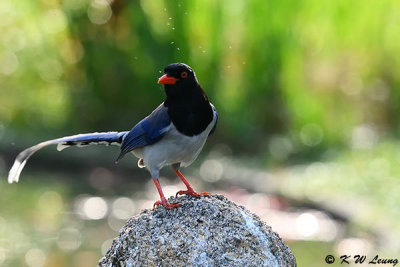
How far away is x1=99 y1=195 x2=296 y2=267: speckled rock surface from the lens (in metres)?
4.31

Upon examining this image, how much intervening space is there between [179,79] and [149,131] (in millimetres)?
390

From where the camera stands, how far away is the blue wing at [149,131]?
16.0 ft

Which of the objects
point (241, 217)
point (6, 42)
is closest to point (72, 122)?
point (6, 42)

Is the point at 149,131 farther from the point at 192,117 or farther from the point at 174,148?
the point at 192,117

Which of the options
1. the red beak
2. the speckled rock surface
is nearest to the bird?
the red beak

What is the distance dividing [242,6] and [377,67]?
205cm

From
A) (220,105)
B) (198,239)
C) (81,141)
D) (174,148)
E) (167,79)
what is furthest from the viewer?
(220,105)

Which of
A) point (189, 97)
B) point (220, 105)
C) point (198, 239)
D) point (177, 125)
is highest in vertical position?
point (220, 105)

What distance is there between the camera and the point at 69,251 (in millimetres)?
8273

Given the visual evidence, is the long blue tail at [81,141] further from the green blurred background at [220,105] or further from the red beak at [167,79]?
the green blurred background at [220,105]

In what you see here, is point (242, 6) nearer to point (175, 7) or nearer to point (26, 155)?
point (175, 7)

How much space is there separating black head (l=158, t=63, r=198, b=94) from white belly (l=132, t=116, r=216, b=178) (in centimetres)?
23

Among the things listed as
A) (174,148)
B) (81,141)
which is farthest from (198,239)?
(81,141)

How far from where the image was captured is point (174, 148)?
4.84 meters
